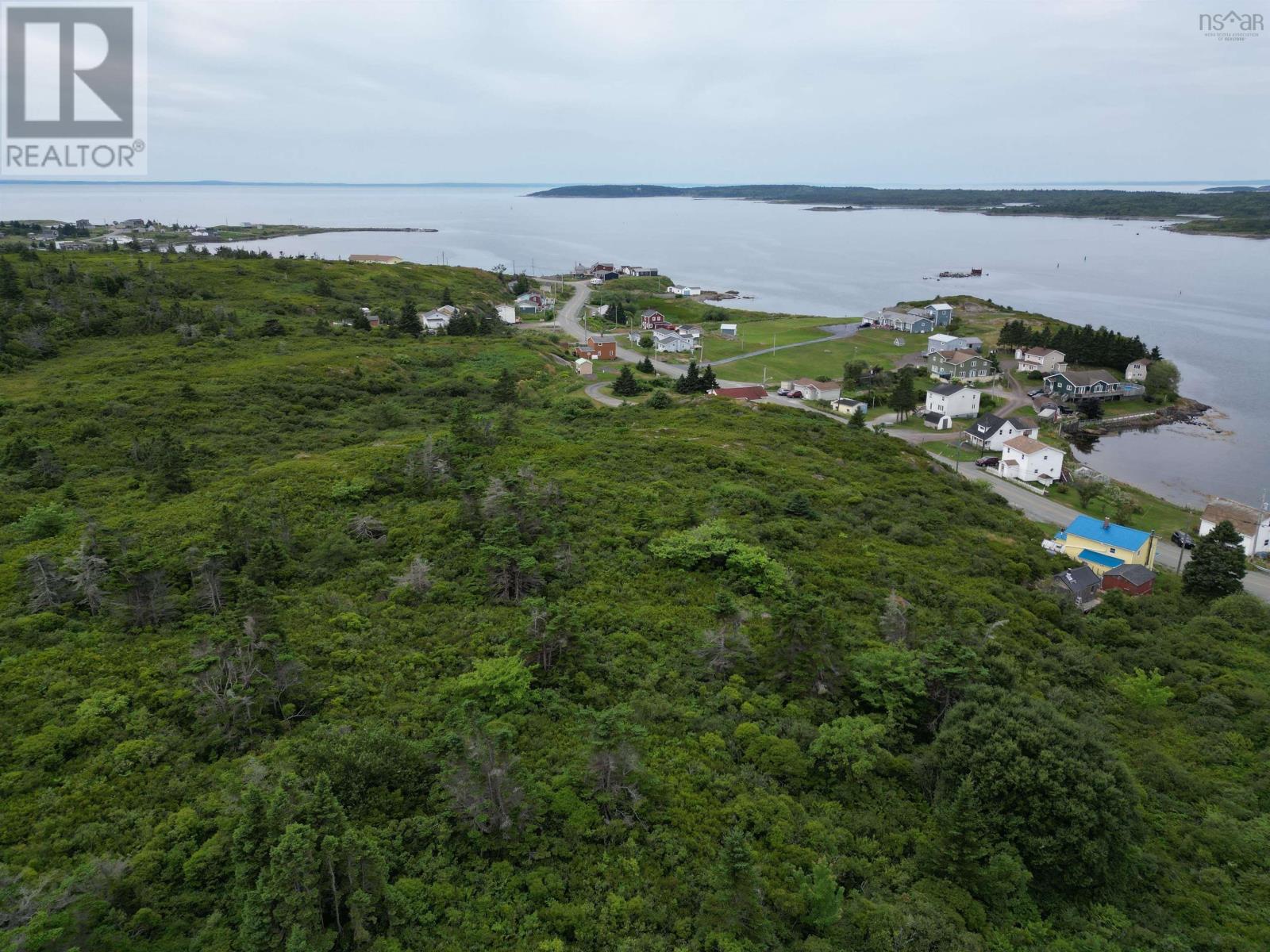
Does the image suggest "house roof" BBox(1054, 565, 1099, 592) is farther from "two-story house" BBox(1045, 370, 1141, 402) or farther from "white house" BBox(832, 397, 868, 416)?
"two-story house" BBox(1045, 370, 1141, 402)

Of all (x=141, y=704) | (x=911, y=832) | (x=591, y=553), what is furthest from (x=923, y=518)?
(x=141, y=704)

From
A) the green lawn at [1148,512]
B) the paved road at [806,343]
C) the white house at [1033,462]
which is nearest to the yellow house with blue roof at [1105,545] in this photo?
the green lawn at [1148,512]

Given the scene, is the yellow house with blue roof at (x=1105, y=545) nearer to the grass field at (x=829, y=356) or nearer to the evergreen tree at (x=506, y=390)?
the evergreen tree at (x=506, y=390)

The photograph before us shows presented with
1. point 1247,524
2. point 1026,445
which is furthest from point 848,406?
point 1247,524

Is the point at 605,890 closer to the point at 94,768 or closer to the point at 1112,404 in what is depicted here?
the point at 94,768

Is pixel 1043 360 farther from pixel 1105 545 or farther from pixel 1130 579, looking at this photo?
pixel 1130 579
